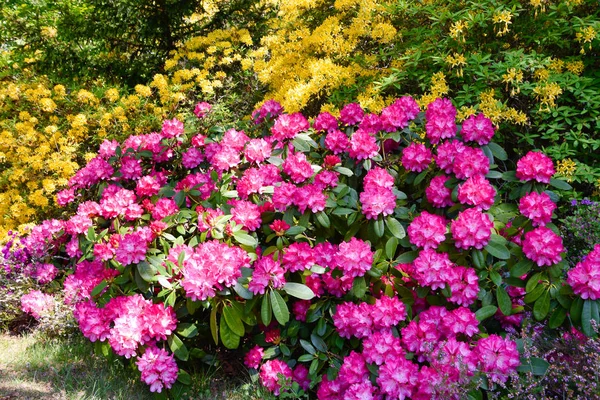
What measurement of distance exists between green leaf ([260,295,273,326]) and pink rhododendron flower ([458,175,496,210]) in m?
0.95

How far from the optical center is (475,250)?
2049mm

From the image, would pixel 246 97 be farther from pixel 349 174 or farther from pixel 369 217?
pixel 369 217

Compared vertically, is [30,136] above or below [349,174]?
below

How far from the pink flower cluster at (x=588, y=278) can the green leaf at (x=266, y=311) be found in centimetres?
117

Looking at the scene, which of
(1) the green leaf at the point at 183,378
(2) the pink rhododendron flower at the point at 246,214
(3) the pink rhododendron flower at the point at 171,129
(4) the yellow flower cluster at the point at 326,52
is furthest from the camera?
(4) the yellow flower cluster at the point at 326,52

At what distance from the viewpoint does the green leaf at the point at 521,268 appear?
1.99 meters

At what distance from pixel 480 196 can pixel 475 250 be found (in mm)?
260

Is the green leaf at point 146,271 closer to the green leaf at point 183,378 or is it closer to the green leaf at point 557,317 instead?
the green leaf at point 183,378

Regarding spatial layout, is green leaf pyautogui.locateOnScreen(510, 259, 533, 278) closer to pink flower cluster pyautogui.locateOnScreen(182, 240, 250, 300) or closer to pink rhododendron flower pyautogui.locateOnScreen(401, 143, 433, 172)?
pink rhododendron flower pyautogui.locateOnScreen(401, 143, 433, 172)

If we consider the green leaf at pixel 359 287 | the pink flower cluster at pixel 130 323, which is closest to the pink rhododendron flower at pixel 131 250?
the pink flower cluster at pixel 130 323

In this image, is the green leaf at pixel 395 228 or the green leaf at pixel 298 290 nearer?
the green leaf at pixel 298 290

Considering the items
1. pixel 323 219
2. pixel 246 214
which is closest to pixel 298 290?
pixel 323 219

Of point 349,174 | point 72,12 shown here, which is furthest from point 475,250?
point 72,12

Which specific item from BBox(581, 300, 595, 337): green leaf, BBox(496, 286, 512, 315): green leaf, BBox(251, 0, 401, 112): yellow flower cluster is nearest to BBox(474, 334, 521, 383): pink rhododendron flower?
BBox(496, 286, 512, 315): green leaf
